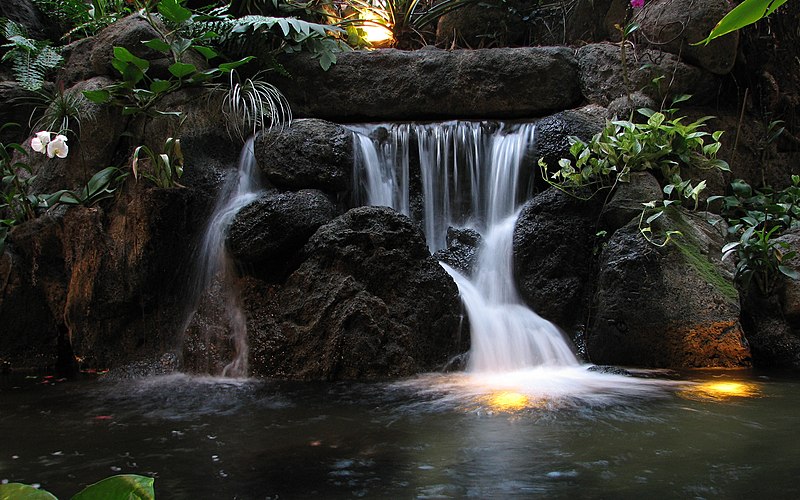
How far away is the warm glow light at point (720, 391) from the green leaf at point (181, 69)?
4422 millimetres

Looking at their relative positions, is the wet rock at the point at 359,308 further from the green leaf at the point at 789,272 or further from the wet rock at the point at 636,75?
A: the wet rock at the point at 636,75

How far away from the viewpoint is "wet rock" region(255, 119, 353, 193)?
16.8 ft

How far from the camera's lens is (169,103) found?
5.68 m

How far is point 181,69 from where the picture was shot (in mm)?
5234

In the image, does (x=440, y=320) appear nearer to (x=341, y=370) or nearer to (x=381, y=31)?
(x=341, y=370)

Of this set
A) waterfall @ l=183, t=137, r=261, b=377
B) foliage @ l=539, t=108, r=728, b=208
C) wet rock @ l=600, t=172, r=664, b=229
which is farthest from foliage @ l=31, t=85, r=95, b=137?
wet rock @ l=600, t=172, r=664, b=229

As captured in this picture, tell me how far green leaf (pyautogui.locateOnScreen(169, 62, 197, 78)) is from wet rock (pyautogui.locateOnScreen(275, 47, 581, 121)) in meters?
1.34

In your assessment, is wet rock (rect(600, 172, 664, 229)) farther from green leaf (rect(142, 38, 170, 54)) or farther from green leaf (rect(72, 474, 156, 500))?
green leaf (rect(72, 474, 156, 500))

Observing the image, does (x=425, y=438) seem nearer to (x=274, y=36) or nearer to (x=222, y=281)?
(x=222, y=281)

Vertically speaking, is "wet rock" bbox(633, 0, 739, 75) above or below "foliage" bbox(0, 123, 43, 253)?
above

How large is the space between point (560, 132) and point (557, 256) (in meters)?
1.34

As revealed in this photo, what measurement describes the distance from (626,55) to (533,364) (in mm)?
3483

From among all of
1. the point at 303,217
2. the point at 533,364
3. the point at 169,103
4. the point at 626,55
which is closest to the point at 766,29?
the point at 626,55

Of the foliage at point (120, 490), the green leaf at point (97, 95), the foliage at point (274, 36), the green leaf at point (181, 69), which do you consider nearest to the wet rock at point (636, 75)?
the foliage at point (274, 36)
